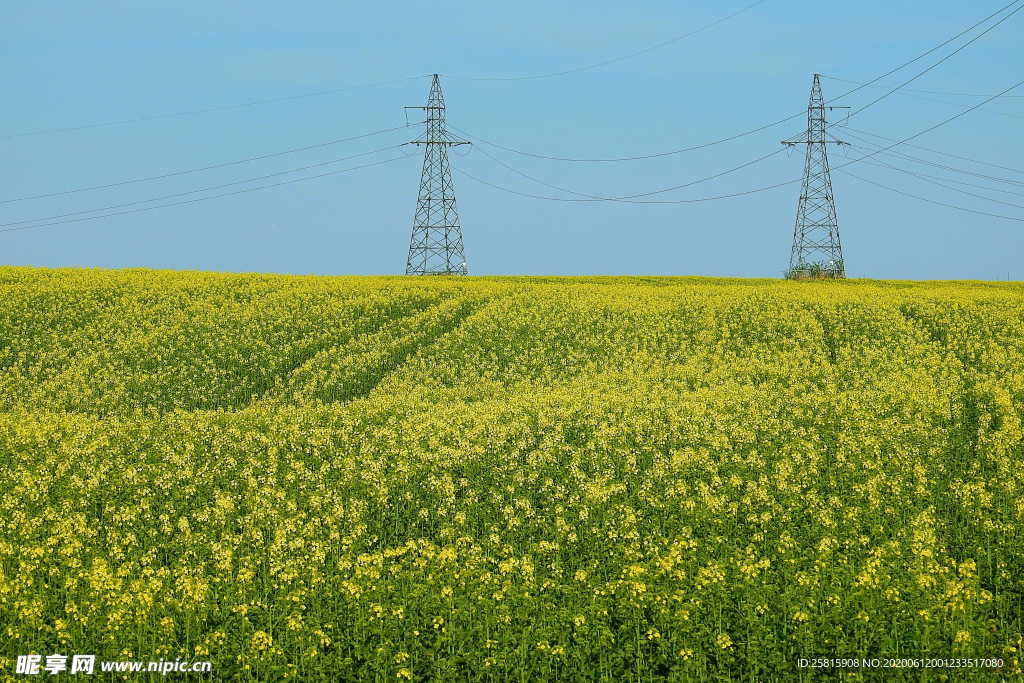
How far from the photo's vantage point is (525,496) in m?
21.8

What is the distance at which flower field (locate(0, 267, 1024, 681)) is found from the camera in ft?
45.4

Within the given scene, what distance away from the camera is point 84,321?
5116 centimetres

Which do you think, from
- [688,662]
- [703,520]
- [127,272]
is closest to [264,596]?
[688,662]

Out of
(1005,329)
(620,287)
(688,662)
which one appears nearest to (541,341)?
(620,287)

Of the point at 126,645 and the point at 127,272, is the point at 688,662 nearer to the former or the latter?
the point at 126,645

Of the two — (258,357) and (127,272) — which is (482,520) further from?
(127,272)

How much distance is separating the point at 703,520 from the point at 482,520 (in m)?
4.77

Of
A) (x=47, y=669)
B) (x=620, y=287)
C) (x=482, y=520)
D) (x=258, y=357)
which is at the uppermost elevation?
(x=620, y=287)

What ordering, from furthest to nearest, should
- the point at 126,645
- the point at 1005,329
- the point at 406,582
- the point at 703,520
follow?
1. the point at 1005,329
2. the point at 703,520
3. the point at 406,582
4. the point at 126,645

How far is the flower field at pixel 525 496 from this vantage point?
45.4ft

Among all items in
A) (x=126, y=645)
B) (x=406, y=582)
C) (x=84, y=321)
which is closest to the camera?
(x=126, y=645)

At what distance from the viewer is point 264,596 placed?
630 inches

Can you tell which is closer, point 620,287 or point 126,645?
point 126,645

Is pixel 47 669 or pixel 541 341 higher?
pixel 541 341
